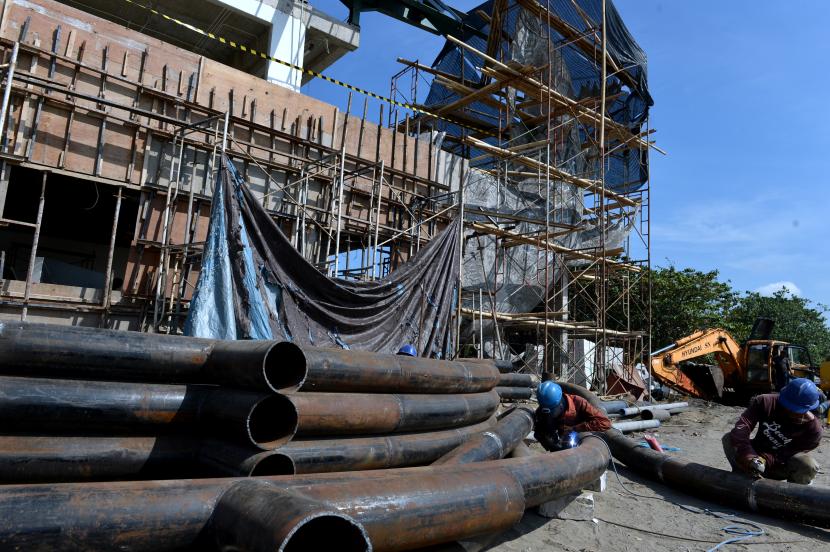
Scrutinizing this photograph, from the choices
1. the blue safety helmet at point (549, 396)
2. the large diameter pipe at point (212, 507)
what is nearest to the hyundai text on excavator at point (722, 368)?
the blue safety helmet at point (549, 396)

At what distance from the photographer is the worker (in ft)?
57.4

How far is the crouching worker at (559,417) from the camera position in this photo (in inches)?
246

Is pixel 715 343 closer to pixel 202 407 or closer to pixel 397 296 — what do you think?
pixel 397 296

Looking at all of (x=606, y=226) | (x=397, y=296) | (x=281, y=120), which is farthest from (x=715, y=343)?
(x=281, y=120)

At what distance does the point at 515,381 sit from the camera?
39.1ft

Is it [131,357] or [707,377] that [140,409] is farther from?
[707,377]

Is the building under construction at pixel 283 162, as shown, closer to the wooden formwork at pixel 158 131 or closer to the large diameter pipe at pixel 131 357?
the wooden formwork at pixel 158 131

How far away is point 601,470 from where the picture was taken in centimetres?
537

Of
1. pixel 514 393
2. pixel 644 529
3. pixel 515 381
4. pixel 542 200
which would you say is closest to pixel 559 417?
pixel 644 529

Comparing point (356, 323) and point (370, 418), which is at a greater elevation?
point (356, 323)

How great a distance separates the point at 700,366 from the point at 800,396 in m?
15.2

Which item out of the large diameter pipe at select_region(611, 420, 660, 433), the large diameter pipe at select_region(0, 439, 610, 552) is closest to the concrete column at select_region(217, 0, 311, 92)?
the large diameter pipe at select_region(611, 420, 660, 433)

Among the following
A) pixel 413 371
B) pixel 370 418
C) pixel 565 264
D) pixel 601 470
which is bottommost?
pixel 601 470

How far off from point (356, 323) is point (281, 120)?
5.54 m
